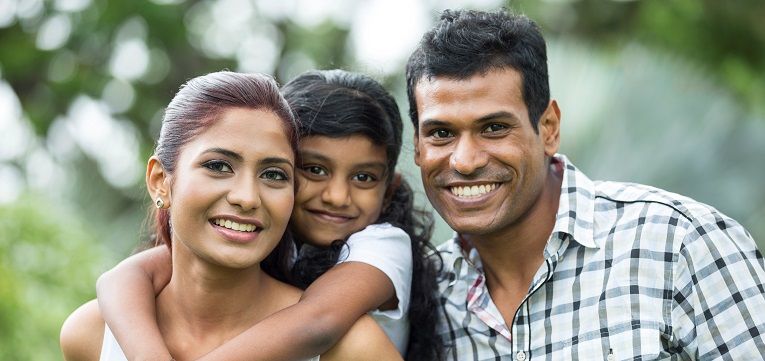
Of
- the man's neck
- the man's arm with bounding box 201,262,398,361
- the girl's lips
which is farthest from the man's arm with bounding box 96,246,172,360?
the man's neck

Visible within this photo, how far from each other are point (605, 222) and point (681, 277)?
0.35 meters

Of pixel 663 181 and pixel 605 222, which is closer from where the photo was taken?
pixel 605 222

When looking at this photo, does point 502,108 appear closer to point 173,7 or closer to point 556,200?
point 556,200

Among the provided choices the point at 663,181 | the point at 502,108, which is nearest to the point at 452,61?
the point at 502,108

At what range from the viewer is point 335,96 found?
12.7 feet

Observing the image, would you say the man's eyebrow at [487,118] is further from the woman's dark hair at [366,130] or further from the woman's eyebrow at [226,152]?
the woman's eyebrow at [226,152]

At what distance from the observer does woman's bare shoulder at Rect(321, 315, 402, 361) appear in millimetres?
3324

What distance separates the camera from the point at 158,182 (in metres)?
3.43

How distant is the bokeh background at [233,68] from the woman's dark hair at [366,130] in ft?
1.36

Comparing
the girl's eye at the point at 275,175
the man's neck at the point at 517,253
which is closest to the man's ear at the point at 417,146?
the man's neck at the point at 517,253

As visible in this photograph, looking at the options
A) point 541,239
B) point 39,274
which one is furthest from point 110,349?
point 39,274

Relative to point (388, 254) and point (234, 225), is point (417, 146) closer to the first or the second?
point (388, 254)

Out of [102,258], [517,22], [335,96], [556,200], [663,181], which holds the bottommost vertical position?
[102,258]

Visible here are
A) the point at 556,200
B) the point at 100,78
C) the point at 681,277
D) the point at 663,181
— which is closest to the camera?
the point at 681,277
